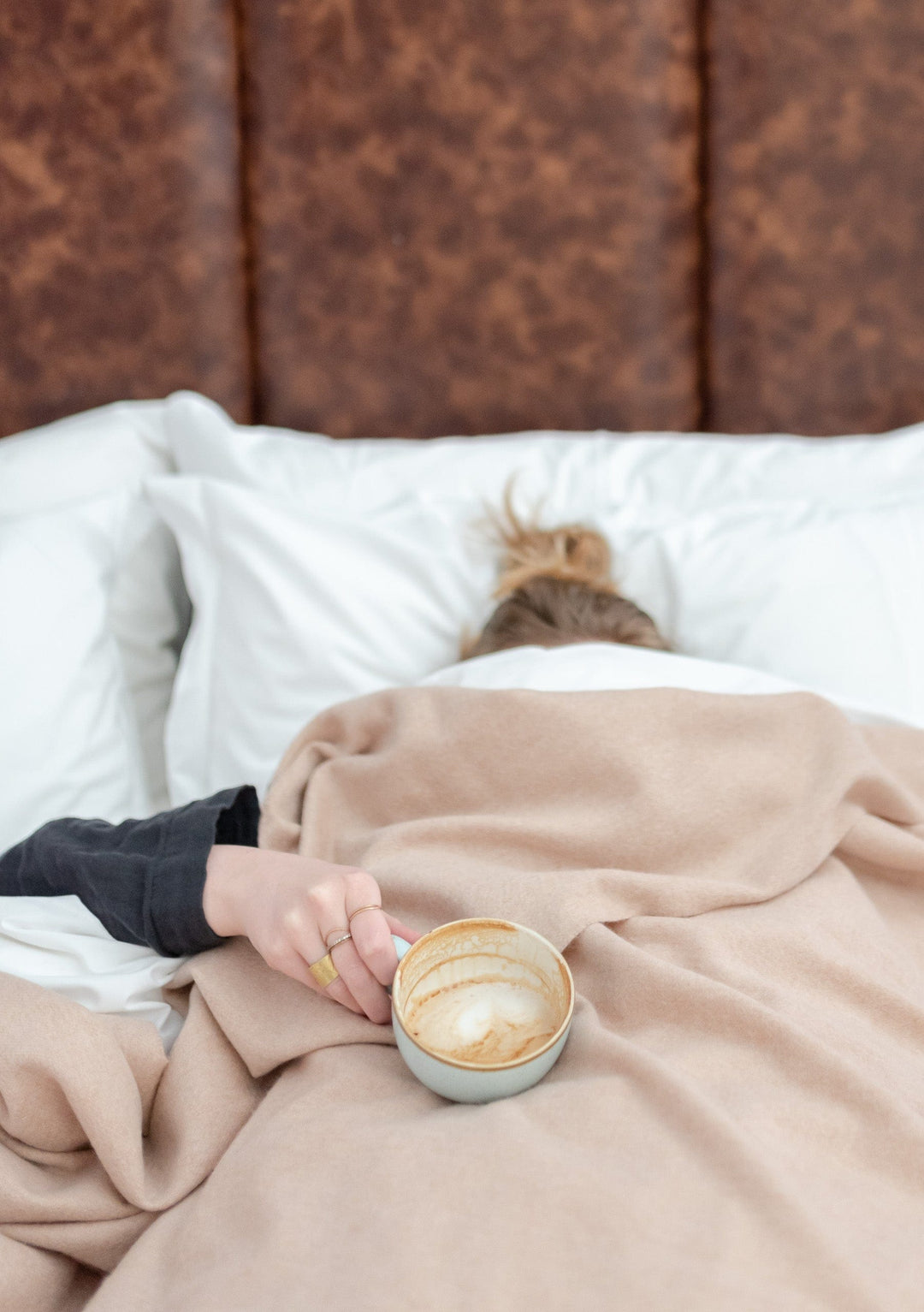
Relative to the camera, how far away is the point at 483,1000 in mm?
646

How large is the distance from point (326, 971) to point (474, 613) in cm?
51

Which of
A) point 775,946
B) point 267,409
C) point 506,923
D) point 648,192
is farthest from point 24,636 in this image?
point 648,192

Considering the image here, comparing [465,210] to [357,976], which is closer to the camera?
[357,976]

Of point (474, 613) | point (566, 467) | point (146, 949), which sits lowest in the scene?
point (146, 949)

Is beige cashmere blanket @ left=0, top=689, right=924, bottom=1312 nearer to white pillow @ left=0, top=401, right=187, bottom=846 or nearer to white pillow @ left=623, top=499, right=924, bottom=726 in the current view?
white pillow @ left=623, top=499, right=924, bottom=726

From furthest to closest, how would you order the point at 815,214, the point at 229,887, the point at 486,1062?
the point at 815,214
the point at 229,887
the point at 486,1062

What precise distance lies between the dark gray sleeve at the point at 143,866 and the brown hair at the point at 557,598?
0.98 ft

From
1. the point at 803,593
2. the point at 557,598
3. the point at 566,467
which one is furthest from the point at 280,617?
the point at 803,593

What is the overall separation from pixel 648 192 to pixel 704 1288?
108cm

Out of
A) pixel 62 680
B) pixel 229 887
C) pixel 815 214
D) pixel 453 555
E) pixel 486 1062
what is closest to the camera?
pixel 486 1062

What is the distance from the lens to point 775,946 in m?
0.72

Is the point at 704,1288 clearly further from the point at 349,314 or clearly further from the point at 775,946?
the point at 349,314

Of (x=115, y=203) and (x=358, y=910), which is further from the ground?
(x=115, y=203)

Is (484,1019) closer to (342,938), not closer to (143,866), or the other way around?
(342,938)
